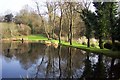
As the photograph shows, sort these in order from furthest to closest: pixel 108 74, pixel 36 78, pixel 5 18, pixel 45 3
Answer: pixel 5 18, pixel 45 3, pixel 108 74, pixel 36 78

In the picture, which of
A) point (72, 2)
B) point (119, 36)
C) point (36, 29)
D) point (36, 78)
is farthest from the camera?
point (36, 29)

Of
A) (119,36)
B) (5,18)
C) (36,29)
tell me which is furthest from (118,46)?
(5,18)

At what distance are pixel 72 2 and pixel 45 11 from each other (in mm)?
18516

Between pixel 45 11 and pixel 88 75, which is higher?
pixel 45 11

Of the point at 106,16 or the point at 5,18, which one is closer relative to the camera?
the point at 106,16

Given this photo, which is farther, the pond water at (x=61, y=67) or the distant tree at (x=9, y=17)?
the distant tree at (x=9, y=17)

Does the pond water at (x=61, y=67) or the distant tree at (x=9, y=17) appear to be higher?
the distant tree at (x=9, y=17)

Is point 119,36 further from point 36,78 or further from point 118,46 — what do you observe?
point 36,78

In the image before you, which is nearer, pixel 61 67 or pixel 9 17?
pixel 61 67

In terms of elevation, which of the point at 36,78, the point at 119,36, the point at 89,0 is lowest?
the point at 36,78

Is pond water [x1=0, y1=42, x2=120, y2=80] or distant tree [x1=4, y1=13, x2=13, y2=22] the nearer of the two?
pond water [x1=0, y1=42, x2=120, y2=80]

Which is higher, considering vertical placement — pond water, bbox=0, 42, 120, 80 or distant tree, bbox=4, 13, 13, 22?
distant tree, bbox=4, 13, 13, 22

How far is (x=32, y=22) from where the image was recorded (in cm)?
8662

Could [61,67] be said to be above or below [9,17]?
below
